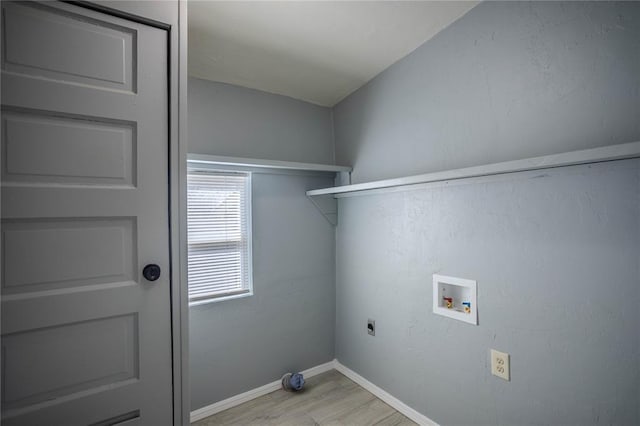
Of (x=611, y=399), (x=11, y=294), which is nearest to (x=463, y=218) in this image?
(x=611, y=399)

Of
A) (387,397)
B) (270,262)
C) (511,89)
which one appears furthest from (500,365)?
(270,262)

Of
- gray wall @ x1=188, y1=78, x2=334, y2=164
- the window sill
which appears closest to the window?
the window sill

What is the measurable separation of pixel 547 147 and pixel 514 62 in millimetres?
468

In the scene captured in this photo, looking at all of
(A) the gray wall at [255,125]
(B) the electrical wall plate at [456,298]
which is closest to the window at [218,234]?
(A) the gray wall at [255,125]

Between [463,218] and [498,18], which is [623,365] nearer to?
[463,218]

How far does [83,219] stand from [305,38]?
1491 mm

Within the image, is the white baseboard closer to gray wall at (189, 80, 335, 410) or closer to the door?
gray wall at (189, 80, 335, 410)

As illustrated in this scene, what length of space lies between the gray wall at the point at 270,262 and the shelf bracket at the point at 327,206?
0.04m

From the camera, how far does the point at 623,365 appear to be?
1198 millimetres

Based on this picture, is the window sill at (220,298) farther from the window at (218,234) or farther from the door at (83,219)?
the door at (83,219)

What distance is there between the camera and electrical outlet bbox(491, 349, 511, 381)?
1.53 metres

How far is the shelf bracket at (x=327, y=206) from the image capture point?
2.54 m

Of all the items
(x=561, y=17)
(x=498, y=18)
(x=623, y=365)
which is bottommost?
(x=623, y=365)

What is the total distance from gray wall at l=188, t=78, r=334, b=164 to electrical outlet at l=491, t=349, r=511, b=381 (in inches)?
71.5
